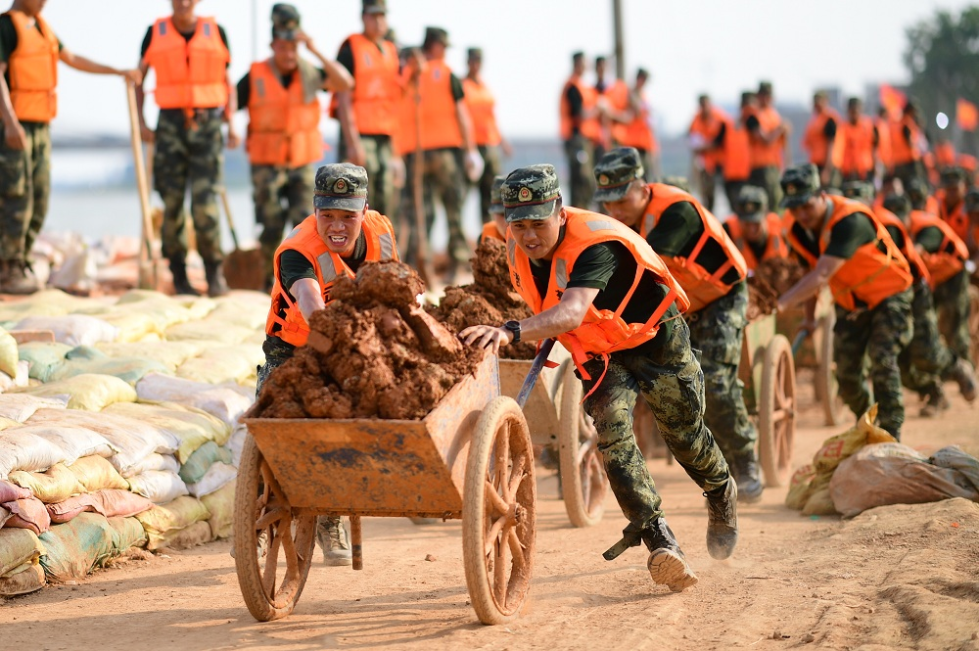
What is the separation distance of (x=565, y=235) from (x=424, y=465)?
1210 mm

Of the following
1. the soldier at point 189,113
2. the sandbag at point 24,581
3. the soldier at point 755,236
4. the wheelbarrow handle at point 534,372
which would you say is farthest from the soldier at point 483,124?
the sandbag at point 24,581

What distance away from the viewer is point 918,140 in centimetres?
2280

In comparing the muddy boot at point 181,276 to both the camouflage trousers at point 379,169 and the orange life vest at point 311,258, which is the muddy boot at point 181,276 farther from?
the orange life vest at point 311,258

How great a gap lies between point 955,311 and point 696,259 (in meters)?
5.93

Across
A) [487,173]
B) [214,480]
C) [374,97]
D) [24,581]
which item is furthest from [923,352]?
[24,581]

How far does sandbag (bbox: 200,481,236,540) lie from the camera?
711cm

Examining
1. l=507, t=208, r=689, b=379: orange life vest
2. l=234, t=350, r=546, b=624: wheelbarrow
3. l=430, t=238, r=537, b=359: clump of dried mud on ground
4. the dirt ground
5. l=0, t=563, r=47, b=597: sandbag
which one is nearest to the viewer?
l=234, t=350, r=546, b=624: wheelbarrow

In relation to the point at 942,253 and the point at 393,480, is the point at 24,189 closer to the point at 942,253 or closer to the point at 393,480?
the point at 393,480

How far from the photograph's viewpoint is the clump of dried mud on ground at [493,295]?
6910mm

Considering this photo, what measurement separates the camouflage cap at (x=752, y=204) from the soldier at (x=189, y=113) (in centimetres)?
427

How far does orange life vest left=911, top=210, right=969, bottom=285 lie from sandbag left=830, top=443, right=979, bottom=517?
5.02 meters

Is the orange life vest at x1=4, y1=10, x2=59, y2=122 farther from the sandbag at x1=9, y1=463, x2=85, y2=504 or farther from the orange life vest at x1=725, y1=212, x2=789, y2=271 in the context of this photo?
the orange life vest at x1=725, y1=212, x2=789, y2=271

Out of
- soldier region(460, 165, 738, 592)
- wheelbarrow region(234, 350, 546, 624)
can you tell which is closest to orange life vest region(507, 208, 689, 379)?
soldier region(460, 165, 738, 592)

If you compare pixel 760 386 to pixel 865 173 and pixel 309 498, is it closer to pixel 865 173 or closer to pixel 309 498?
pixel 309 498
